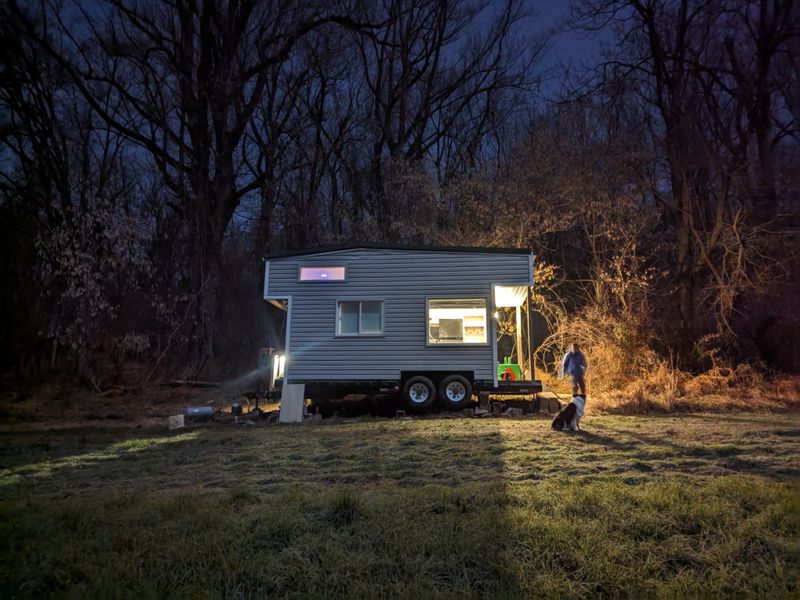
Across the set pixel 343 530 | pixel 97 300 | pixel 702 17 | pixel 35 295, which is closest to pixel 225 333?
pixel 97 300

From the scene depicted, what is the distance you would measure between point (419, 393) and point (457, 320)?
6.39 feet

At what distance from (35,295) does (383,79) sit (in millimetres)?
18828

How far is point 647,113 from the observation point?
733 inches

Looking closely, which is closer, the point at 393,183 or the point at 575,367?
the point at 575,367

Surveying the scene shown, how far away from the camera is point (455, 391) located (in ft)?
40.9

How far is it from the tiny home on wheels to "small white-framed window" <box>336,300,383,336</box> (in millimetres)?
24

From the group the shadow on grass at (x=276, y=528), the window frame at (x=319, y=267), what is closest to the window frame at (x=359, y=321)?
Answer: the window frame at (x=319, y=267)

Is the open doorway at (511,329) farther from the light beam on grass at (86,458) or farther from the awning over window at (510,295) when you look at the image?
the light beam on grass at (86,458)

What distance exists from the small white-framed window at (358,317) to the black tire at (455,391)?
6.61 ft

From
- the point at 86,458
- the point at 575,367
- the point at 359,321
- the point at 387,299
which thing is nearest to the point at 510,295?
the point at 387,299

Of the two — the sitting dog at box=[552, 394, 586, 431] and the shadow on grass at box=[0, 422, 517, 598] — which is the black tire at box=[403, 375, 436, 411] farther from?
the shadow on grass at box=[0, 422, 517, 598]

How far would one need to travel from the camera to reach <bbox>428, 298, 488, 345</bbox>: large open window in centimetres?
1277

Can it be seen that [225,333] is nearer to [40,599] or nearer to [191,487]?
[191,487]

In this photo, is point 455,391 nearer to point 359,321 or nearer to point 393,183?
point 359,321
